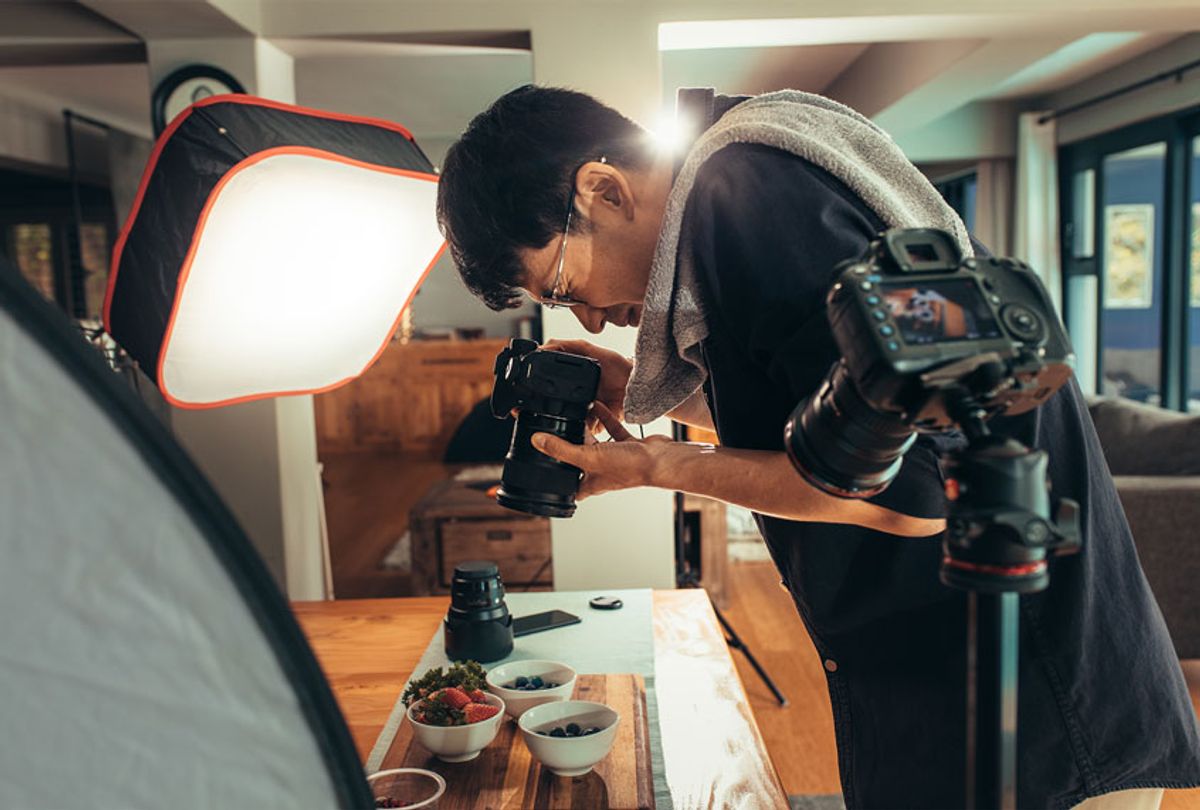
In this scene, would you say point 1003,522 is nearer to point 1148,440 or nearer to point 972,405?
point 972,405

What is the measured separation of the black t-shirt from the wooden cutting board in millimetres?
332

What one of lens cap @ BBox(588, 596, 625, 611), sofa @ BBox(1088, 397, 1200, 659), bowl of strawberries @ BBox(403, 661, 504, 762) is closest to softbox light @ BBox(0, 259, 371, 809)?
bowl of strawberries @ BBox(403, 661, 504, 762)

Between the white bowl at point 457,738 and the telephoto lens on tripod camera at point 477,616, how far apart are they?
0.36 metres

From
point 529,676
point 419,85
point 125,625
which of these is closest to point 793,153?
point 125,625

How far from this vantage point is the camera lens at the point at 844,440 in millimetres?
465

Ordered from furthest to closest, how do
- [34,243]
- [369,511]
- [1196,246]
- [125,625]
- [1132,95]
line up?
[34,243] → [369,511] → [1132,95] → [1196,246] → [125,625]

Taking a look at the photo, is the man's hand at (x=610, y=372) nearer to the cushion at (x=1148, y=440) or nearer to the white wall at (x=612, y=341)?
the white wall at (x=612, y=341)

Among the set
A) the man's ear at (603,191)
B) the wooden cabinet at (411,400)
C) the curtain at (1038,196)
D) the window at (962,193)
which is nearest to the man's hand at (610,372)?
the man's ear at (603,191)

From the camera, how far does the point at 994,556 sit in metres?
0.40

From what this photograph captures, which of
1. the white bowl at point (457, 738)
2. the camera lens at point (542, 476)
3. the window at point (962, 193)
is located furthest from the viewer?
the window at point (962, 193)

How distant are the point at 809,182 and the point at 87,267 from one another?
775 cm

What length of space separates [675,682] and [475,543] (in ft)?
7.14

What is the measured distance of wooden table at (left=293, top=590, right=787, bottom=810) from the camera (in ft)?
3.67

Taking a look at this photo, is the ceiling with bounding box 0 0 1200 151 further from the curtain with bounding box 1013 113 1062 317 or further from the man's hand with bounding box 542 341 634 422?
the man's hand with bounding box 542 341 634 422
